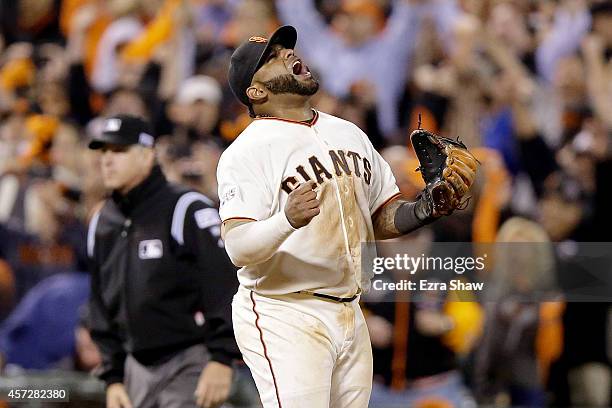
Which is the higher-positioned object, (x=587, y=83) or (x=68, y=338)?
(x=587, y=83)

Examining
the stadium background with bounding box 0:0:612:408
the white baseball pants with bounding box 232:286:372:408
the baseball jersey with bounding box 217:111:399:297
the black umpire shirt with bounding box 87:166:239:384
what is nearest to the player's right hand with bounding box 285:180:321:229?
the baseball jersey with bounding box 217:111:399:297

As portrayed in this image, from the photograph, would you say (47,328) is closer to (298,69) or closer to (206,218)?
(206,218)

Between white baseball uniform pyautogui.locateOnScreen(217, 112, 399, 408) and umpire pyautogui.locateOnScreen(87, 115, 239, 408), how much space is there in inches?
40.0

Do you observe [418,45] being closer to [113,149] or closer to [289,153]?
[113,149]

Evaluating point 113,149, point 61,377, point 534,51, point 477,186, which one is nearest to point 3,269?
point 61,377

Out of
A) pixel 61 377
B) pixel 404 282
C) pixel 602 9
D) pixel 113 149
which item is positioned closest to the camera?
pixel 113 149

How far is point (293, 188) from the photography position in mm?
A: 3967

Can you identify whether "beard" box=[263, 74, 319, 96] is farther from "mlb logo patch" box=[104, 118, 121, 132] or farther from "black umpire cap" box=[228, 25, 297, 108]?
"mlb logo patch" box=[104, 118, 121, 132]

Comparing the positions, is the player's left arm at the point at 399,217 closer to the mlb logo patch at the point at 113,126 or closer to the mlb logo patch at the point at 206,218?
the mlb logo patch at the point at 206,218

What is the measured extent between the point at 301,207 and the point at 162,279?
1775 mm

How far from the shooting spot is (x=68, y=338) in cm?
743

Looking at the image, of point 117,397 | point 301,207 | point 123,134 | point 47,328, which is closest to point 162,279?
point 117,397

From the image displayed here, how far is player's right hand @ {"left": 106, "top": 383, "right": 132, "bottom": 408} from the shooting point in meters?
5.34

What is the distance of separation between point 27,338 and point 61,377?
0.86 metres
